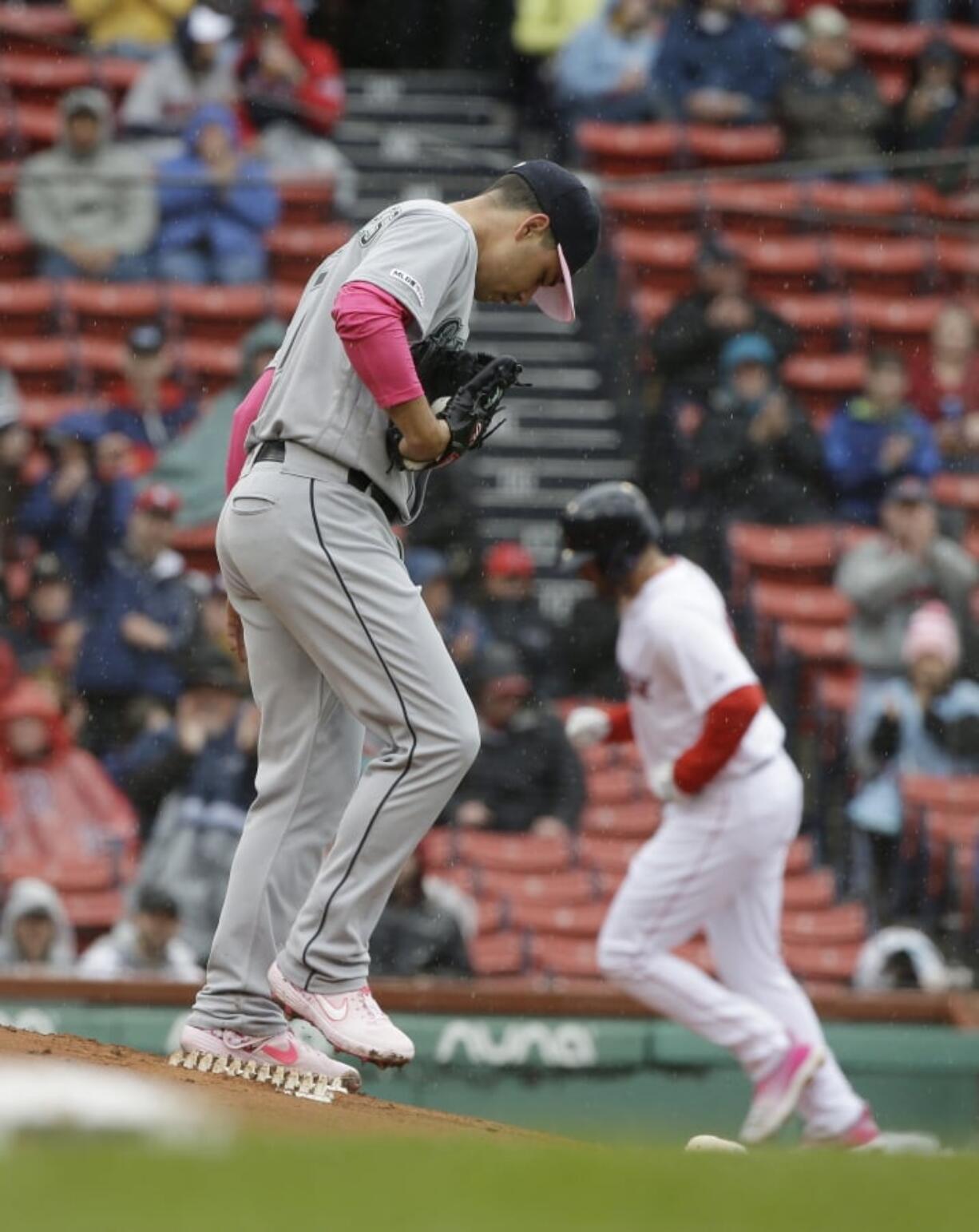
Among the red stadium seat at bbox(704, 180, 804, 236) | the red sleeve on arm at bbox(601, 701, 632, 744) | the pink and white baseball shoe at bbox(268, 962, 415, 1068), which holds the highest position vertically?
the red stadium seat at bbox(704, 180, 804, 236)

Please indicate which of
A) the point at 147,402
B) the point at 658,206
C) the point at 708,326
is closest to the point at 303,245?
the point at 147,402

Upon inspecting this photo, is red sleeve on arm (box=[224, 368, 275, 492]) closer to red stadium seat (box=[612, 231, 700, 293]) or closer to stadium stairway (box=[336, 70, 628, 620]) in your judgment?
stadium stairway (box=[336, 70, 628, 620])

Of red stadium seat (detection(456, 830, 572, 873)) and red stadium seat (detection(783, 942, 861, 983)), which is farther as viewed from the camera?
red stadium seat (detection(456, 830, 572, 873))

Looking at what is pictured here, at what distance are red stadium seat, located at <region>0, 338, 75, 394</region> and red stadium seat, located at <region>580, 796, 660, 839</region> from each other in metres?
2.98

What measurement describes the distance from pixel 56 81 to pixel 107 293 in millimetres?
2498

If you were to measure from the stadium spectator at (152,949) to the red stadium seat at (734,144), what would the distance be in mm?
5951

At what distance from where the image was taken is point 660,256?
10773 millimetres

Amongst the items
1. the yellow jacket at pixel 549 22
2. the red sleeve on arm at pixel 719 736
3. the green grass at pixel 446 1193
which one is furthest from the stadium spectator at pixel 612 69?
the green grass at pixel 446 1193

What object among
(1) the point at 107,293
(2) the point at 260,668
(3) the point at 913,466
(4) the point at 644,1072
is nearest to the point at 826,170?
(3) the point at 913,466

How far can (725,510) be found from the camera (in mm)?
10141

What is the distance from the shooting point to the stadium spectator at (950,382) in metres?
10.6

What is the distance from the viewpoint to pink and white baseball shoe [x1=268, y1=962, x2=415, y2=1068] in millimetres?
A: 4988

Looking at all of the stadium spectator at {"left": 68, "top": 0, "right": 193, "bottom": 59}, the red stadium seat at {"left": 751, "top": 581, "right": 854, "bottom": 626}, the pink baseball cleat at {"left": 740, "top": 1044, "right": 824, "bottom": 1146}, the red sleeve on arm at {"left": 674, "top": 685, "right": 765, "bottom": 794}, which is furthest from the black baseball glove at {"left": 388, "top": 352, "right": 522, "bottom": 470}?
the stadium spectator at {"left": 68, "top": 0, "right": 193, "bottom": 59}

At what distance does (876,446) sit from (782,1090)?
3.91 metres
